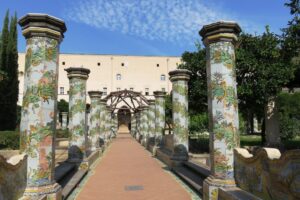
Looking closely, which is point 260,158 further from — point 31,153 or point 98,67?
point 98,67

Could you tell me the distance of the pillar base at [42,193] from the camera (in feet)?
19.1

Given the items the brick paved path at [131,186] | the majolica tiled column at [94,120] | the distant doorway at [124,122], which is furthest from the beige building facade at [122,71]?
the brick paved path at [131,186]

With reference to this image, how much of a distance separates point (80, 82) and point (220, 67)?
6.79 meters

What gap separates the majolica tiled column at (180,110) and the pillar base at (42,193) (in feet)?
21.7

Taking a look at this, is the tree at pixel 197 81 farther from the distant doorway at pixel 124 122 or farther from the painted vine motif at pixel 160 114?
the distant doorway at pixel 124 122

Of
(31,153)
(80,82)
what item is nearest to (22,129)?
(31,153)

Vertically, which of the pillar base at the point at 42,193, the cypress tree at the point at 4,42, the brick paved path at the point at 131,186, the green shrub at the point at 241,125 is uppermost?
the cypress tree at the point at 4,42

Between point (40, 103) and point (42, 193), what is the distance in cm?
180

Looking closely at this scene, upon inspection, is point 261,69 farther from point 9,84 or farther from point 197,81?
point 9,84

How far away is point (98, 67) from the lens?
5741 centimetres

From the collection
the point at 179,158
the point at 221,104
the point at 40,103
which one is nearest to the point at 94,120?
the point at 179,158

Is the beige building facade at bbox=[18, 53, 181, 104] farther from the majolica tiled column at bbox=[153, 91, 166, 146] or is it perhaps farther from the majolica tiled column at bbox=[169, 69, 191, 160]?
the majolica tiled column at bbox=[169, 69, 191, 160]

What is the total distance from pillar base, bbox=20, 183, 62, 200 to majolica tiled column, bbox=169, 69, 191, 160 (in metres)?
6.60

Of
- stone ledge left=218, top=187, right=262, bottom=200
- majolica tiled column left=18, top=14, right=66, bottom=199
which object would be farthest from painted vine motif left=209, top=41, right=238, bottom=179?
majolica tiled column left=18, top=14, right=66, bottom=199
